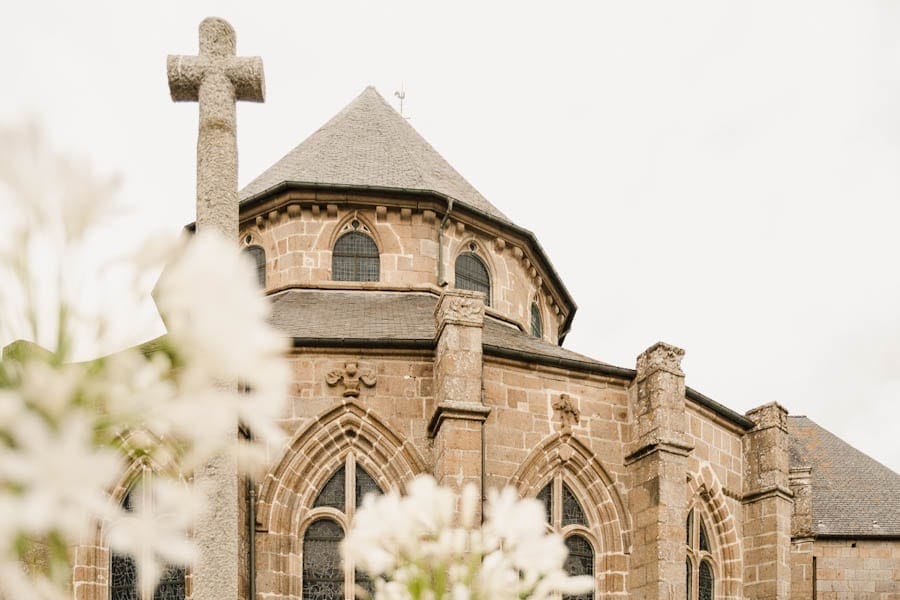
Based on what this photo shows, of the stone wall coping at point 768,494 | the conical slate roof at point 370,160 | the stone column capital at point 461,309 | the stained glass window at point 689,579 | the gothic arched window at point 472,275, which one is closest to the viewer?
the stone column capital at point 461,309

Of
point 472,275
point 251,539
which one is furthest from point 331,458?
point 472,275

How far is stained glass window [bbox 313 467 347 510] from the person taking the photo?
45.5 ft

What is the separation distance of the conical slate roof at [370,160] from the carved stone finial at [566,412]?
4749 mm

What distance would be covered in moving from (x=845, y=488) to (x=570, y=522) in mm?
13333

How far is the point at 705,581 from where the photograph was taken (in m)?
16.3

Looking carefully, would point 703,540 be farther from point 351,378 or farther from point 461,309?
point 351,378

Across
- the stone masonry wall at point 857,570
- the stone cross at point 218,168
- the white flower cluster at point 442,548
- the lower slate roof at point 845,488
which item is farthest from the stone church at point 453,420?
the white flower cluster at point 442,548

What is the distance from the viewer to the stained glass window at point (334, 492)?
13.9 m

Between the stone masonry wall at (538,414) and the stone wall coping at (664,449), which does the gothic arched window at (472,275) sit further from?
the stone wall coping at (664,449)

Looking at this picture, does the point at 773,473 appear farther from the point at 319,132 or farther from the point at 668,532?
the point at 319,132

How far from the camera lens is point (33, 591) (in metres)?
1.25

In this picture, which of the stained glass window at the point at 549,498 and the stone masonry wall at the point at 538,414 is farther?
the stained glass window at the point at 549,498

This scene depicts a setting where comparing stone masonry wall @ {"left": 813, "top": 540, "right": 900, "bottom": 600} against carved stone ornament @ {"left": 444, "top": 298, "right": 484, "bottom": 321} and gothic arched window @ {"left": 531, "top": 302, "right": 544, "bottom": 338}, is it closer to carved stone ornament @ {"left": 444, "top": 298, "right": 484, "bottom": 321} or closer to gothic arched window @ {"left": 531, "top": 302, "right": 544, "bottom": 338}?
gothic arched window @ {"left": 531, "top": 302, "right": 544, "bottom": 338}

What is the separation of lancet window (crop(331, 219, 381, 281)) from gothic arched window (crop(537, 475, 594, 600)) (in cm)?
503
